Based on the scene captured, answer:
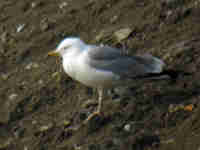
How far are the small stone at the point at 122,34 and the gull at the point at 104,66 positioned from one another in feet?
5.02

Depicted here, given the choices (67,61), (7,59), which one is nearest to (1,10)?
(7,59)

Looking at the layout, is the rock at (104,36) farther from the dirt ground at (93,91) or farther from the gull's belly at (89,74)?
the gull's belly at (89,74)

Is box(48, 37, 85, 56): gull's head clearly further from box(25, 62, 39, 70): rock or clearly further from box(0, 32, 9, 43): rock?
box(0, 32, 9, 43): rock

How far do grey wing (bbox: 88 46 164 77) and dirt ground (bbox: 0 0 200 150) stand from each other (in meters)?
0.31

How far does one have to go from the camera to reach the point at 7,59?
23.6 feet

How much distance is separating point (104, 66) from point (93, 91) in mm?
992

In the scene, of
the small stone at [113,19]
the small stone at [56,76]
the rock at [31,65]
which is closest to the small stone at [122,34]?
the small stone at [113,19]

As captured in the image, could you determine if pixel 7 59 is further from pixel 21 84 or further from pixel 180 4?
pixel 180 4

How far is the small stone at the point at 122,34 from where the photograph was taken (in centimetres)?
650

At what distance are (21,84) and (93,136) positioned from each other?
6.81ft

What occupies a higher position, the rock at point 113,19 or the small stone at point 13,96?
the rock at point 113,19

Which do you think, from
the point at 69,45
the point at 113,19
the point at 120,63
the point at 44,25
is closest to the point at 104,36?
the point at 113,19

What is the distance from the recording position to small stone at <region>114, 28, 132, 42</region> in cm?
650

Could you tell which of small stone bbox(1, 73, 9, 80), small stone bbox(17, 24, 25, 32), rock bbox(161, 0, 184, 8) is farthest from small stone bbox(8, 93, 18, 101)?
rock bbox(161, 0, 184, 8)
